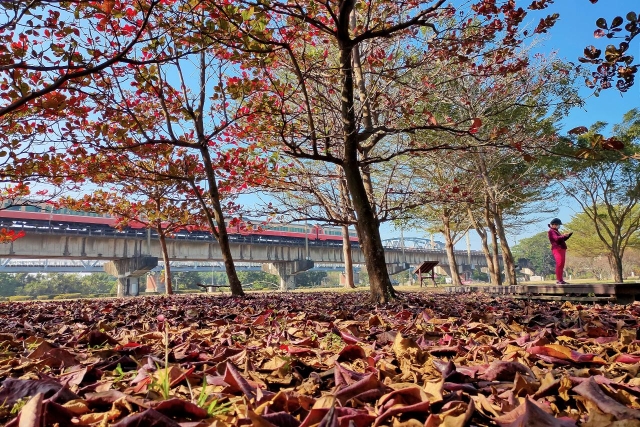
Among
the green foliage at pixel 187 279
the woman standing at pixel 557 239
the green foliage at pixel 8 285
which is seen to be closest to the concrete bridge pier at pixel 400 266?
the woman standing at pixel 557 239

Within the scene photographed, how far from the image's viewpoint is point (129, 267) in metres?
30.4

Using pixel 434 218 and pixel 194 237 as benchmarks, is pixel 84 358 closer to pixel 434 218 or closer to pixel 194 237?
pixel 434 218

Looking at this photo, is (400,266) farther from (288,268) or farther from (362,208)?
(362,208)

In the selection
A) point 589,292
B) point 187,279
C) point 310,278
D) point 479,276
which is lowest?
point 479,276

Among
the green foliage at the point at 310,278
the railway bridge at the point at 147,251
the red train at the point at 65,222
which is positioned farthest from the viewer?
the green foliage at the point at 310,278

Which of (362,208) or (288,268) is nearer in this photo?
(362,208)

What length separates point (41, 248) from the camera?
1041 inches

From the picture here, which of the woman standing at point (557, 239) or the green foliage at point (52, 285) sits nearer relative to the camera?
the woman standing at point (557, 239)

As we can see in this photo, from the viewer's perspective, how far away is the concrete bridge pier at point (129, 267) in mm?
29750

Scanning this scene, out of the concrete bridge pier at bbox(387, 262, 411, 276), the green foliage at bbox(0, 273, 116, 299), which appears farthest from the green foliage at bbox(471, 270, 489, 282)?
the green foliage at bbox(0, 273, 116, 299)

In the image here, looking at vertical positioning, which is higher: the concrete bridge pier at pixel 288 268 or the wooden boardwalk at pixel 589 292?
the concrete bridge pier at pixel 288 268

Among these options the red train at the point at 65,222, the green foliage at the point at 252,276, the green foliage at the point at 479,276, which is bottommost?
the green foliage at the point at 479,276

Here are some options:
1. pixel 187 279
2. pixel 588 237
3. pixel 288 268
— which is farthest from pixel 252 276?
pixel 588 237

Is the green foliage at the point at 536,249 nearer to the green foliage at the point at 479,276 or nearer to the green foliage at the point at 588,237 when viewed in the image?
the green foliage at the point at 479,276
